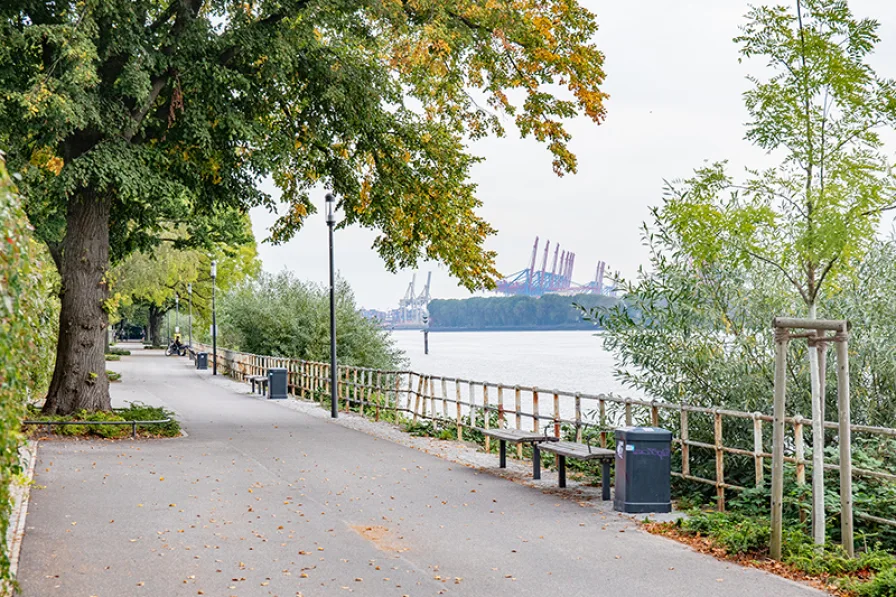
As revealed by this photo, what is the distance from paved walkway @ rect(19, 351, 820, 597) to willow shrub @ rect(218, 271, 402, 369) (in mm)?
21966

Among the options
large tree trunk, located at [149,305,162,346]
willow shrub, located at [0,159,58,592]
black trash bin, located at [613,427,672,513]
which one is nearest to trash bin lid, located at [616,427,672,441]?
black trash bin, located at [613,427,672,513]

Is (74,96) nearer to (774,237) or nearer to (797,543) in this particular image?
(774,237)

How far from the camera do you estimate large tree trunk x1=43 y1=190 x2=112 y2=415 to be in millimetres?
19156

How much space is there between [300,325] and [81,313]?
21460mm

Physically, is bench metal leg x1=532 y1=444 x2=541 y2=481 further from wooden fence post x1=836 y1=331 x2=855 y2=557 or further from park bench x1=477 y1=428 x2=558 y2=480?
wooden fence post x1=836 y1=331 x2=855 y2=557

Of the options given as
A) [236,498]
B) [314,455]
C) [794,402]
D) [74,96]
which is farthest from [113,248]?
[794,402]

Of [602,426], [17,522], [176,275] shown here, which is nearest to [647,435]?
[602,426]

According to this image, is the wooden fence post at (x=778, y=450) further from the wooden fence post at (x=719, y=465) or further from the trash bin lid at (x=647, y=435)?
the wooden fence post at (x=719, y=465)

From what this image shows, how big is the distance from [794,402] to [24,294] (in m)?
9.45

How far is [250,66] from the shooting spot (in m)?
19.9

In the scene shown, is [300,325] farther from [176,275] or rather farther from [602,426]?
[602,426]

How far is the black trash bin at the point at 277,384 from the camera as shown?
29.9 meters

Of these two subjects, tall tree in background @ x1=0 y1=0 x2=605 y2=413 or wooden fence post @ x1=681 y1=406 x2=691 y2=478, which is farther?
tall tree in background @ x1=0 y1=0 x2=605 y2=413

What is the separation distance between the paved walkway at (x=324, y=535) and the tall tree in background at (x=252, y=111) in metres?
5.11
